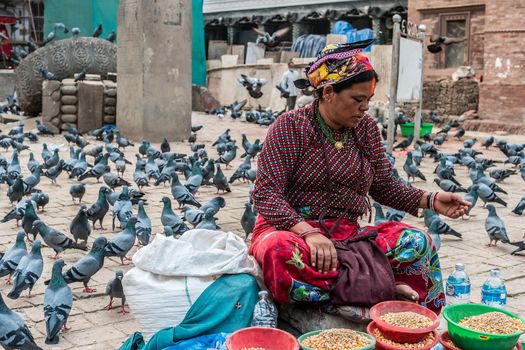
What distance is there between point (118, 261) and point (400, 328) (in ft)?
11.0

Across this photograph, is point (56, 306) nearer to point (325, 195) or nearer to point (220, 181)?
point (325, 195)

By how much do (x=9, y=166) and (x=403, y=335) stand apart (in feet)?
25.6

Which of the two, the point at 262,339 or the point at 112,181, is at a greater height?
the point at 262,339

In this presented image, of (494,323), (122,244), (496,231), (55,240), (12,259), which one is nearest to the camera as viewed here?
(494,323)

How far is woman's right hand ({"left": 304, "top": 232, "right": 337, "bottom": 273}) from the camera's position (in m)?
3.34

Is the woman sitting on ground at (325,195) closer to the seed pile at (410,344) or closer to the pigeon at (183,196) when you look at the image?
the seed pile at (410,344)

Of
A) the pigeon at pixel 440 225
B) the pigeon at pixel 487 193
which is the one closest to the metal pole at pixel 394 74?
the pigeon at pixel 487 193

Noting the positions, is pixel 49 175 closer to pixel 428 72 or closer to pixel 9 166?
pixel 9 166

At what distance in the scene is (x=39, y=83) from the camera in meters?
16.1

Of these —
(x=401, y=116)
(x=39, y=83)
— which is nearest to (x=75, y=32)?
(x=39, y=83)

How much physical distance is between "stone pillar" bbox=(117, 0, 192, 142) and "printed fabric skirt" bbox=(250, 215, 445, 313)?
9801mm

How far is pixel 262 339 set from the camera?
10.2ft

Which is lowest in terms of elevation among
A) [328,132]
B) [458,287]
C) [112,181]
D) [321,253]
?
[112,181]

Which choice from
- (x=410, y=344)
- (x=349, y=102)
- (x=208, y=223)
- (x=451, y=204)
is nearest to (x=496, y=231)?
(x=208, y=223)
